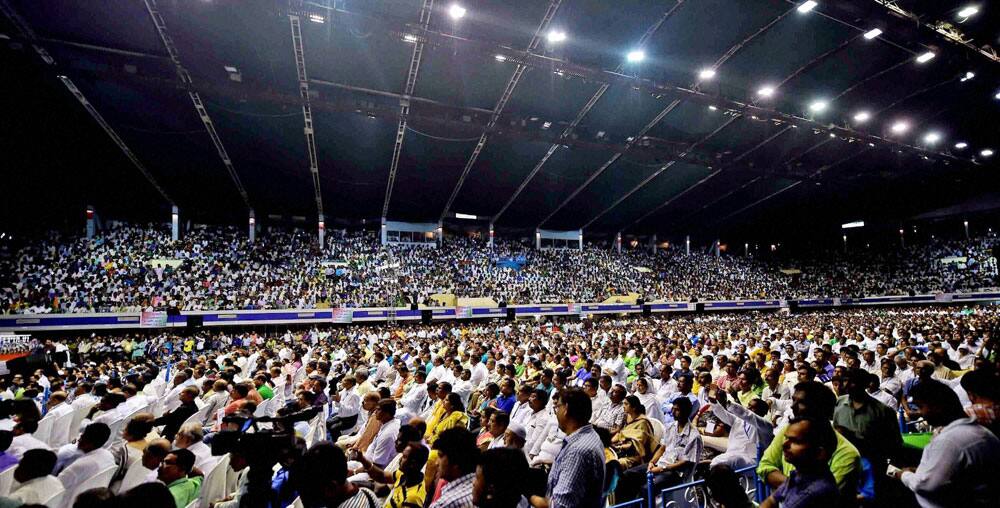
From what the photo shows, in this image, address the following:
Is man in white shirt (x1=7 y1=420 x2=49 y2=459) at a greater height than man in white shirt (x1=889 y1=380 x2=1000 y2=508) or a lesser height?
lesser

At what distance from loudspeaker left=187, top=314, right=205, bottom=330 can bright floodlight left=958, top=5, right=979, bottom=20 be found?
89.0 ft

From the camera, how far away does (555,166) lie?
22562 millimetres

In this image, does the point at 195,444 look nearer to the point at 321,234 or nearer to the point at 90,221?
the point at 321,234

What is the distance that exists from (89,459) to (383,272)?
72.3ft

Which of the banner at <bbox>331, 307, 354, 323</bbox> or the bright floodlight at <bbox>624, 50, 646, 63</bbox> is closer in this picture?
the bright floodlight at <bbox>624, 50, 646, 63</bbox>

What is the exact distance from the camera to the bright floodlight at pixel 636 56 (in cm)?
1386

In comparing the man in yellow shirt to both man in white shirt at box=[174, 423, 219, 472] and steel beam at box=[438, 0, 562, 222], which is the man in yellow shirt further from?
steel beam at box=[438, 0, 562, 222]

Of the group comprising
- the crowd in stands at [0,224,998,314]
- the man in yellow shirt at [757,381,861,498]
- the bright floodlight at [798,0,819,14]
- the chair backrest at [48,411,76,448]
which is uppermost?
the bright floodlight at [798,0,819,14]

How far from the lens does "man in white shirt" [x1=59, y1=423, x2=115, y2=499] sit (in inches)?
133

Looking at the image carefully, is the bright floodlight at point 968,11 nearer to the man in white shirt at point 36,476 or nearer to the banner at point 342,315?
the man in white shirt at point 36,476

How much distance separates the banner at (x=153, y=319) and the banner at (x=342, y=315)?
643cm

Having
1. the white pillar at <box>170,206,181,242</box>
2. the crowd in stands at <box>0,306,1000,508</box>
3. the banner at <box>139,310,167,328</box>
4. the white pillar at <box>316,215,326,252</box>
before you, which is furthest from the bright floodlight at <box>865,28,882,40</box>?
the white pillar at <box>170,206,181,242</box>

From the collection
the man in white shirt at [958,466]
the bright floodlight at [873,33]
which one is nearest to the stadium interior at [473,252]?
the man in white shirt at [958,466]

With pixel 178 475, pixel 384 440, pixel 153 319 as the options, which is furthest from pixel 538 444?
pixel 153 319
